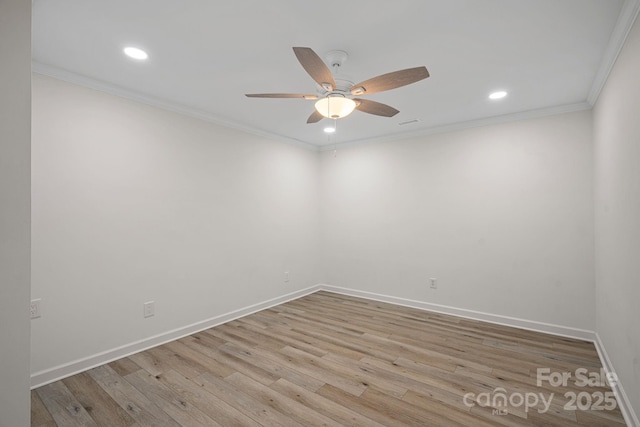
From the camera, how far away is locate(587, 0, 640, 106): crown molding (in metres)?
1.67

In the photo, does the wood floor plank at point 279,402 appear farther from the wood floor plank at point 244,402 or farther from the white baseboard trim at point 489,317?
the white baseboard trim at point 489,317

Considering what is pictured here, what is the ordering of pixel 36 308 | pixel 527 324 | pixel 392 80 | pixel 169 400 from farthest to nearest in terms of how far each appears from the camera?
pixel 527 324
pixel 36 308
pixel 169 400
pixel 392 80

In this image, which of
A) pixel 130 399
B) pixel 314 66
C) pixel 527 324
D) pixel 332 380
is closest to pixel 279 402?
pixel 332 380

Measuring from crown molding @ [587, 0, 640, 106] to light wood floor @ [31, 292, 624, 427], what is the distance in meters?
2.40

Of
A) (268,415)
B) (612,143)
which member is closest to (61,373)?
(268,415)

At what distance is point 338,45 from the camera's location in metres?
2.07

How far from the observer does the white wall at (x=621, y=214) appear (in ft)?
5.77

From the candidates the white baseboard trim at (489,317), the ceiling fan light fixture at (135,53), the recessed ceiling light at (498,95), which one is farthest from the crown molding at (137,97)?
the white baseboard trim at (489,317)

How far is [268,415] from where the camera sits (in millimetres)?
1968

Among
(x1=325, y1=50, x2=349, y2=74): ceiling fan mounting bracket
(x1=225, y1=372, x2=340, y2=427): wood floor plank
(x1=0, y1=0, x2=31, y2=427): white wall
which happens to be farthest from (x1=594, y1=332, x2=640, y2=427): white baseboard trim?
(x1=0, y1=0, x2=31, y2=427): white wall

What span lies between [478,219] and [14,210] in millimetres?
4050

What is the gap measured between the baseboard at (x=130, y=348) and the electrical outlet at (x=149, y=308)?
0.23m

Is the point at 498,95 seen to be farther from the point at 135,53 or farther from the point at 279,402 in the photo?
the point at 279,402

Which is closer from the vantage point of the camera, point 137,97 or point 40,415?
point 40,415
